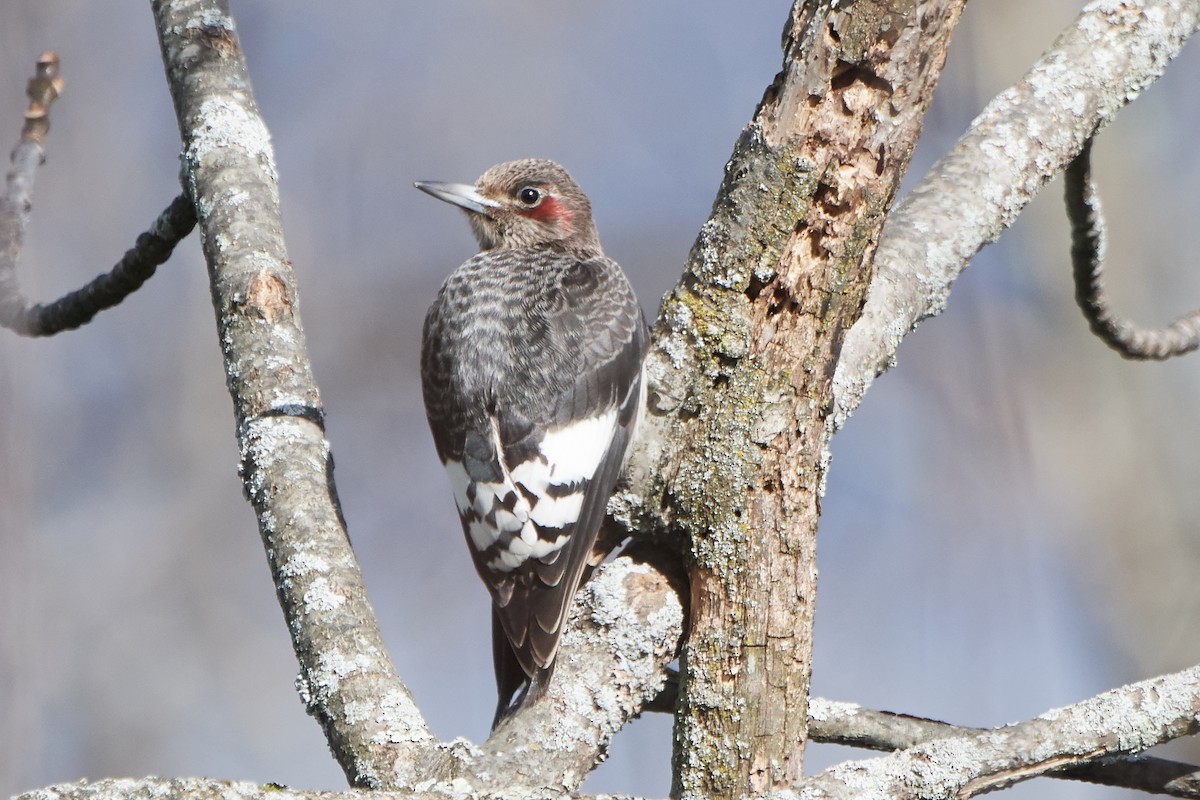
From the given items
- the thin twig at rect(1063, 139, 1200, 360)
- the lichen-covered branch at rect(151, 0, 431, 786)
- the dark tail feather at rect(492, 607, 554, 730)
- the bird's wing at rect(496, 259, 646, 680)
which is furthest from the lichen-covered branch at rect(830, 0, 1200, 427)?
the lichen-covered branch at rect(151, 0, 431, 786)

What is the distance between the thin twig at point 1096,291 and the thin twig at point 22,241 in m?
2.73

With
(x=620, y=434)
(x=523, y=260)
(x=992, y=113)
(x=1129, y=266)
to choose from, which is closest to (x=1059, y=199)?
(x=1129, y=266)

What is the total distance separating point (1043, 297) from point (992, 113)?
332 centimetres

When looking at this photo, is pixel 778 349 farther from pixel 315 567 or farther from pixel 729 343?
pixel 315 567

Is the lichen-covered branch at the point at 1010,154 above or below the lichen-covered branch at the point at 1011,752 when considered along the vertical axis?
above

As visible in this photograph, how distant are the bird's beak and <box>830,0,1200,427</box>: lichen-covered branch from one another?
1.69m

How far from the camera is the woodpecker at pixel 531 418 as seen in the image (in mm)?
2992

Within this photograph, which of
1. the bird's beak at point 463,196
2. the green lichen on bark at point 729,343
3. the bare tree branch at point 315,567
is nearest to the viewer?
the bare tree branch at point 315,567

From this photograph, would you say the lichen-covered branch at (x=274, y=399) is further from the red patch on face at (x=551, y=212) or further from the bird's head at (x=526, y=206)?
the red patch on face at (x=551, y=212)

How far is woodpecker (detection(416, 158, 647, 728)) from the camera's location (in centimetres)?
299

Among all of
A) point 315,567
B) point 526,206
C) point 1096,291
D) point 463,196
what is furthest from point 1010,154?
point 315,567

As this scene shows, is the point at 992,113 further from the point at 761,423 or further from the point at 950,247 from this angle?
the point at 761,423

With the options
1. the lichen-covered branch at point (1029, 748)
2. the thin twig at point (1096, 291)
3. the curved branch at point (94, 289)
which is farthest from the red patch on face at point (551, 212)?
the lichen-covered branch at point (1029, 748)

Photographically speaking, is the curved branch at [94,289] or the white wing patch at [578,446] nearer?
the white wing patch at [578,446]
